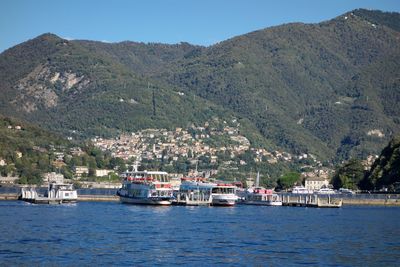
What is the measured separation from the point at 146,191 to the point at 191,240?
69139 millimetres

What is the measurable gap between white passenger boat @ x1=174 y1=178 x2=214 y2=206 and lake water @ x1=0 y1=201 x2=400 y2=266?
36.5m

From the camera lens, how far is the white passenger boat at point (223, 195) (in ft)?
494

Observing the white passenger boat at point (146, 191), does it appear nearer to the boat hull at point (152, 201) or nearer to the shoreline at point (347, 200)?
the boat hull at point (152, 201)

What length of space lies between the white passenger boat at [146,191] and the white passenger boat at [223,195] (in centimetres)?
734

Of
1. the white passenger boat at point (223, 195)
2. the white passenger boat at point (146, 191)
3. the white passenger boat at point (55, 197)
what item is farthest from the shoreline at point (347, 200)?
the white passenger boat at point (223, 195)

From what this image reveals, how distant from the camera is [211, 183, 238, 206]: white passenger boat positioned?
151 m

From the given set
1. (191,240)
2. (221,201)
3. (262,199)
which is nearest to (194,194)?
(221,201)

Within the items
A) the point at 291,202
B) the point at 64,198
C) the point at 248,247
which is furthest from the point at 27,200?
the point at 248,247

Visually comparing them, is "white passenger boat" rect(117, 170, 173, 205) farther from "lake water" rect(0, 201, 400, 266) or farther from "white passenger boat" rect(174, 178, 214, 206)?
"lake water" rect(0, 201, 400, 266)

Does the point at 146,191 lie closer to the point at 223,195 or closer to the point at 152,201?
the point at 152,201

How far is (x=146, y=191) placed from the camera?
147125 millimetres

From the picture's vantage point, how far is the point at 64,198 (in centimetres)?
14812

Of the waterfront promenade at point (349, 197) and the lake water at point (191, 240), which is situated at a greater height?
the waterfront promenade at point (349, 197)

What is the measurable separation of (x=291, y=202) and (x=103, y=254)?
10539 centimetres
